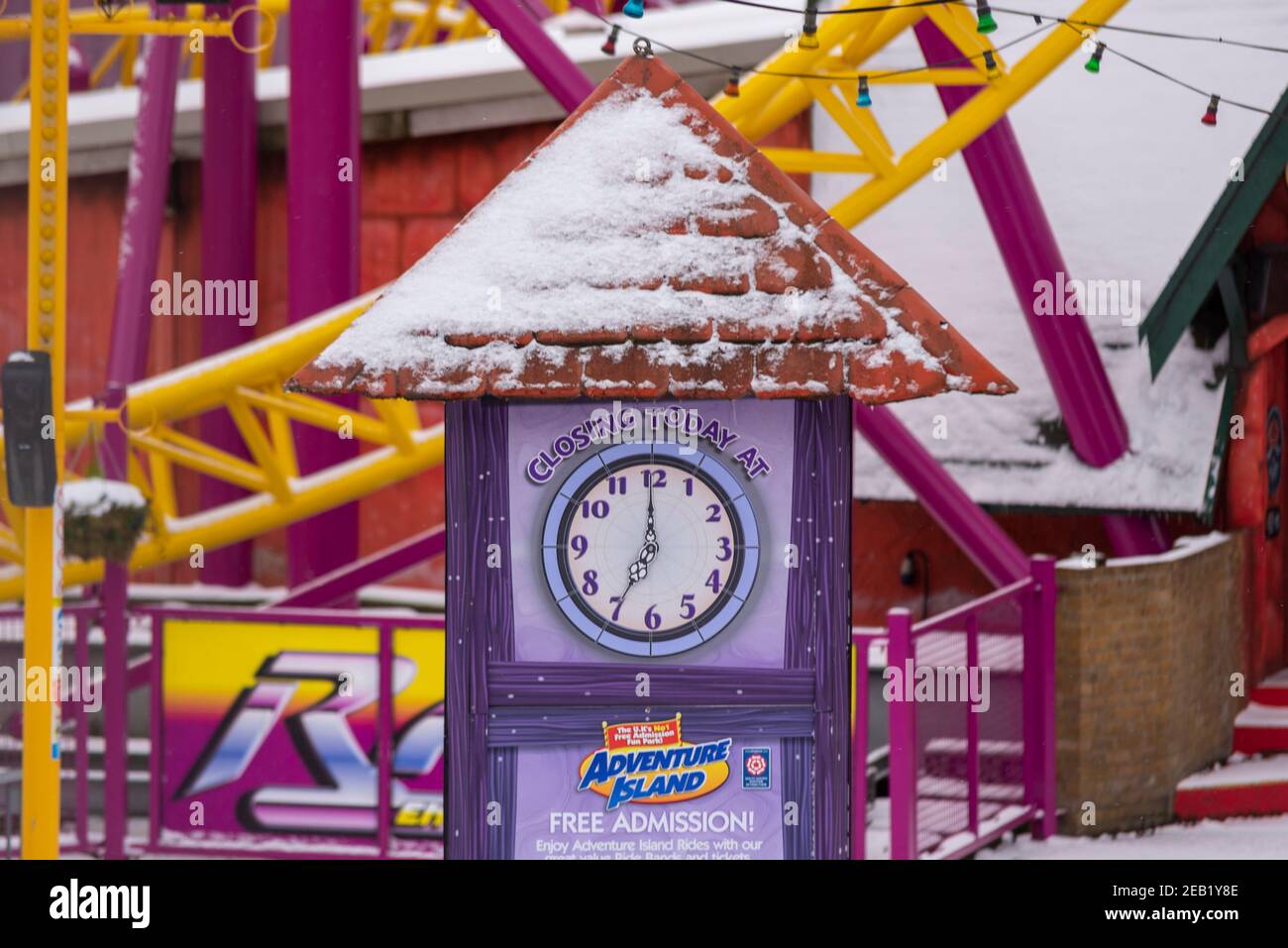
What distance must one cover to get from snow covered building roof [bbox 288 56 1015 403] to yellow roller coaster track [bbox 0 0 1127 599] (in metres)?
4.63

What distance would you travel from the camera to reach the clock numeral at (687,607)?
21.8ft

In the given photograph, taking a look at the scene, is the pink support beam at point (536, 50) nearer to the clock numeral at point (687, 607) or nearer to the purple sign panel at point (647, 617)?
the purple sign panel at point (647, 617)

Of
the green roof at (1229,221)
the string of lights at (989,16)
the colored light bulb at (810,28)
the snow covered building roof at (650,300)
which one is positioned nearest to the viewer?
the snow covered building roof at (650,300)

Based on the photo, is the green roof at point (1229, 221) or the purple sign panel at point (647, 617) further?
the green roof at point (1229, 221)

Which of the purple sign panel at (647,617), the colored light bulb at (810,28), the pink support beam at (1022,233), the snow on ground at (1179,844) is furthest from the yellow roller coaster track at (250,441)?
the purple sign panel at (647,617)

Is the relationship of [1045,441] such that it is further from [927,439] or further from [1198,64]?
[1198,64]

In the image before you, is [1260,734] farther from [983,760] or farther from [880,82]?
[880,82]

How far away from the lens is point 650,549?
664 cm

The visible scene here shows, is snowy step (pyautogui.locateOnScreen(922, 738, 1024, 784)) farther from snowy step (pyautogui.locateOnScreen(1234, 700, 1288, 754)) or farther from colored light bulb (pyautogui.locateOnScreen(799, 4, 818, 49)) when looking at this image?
colored light bulb (pyautogui.locateOnScreen(799, 4, 818, 49))

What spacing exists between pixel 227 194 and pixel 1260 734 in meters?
8.54

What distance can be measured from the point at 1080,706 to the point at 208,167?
7.88 m

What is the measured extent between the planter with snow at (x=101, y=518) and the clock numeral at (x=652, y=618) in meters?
5.04

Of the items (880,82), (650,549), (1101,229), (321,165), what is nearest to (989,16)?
(880,82)
